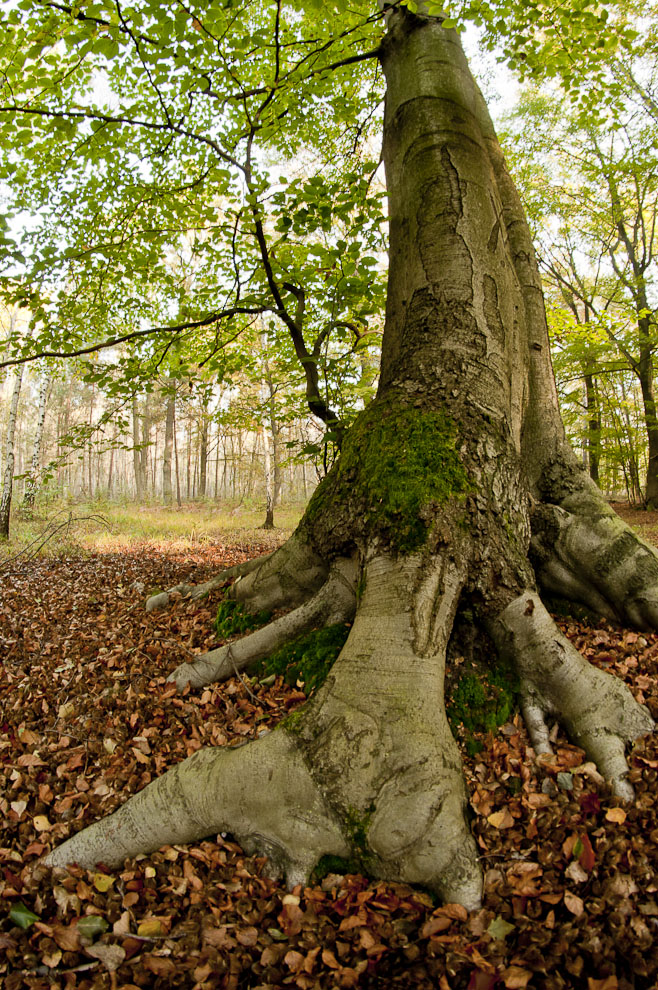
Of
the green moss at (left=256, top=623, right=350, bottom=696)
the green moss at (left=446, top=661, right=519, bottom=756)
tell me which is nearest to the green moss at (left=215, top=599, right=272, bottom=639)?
the green moss at (left=256, top=623, right=350, bottom=696)

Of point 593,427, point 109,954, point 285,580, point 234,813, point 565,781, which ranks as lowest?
point 109,954

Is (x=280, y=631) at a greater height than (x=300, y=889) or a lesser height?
greater

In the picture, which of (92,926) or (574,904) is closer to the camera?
(574,904)

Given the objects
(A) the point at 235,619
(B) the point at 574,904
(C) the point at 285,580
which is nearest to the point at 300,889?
(B) the point at 574,904

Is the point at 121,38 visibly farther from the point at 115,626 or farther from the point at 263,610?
the point at 115,626

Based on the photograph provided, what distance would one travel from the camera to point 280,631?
3.38 m

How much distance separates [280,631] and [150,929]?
5.71 ft

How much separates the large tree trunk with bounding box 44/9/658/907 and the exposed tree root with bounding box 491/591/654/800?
0.04ft

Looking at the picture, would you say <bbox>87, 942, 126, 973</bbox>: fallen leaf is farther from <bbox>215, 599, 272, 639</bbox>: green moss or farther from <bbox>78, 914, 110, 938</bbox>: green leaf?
<bbox>215, 599, 272, 639</bbox>: green moss

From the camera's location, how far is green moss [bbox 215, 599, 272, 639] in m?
3.82

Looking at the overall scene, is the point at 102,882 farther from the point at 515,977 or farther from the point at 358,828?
the point at 515,977

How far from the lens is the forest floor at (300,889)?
1642mm

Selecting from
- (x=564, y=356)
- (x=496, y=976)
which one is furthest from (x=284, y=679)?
(x=564, y=356)

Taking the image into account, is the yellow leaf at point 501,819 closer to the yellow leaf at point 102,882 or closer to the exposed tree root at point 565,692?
the exposed tree root at point 565,692
